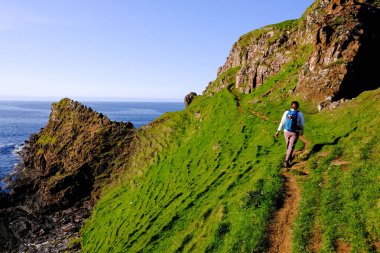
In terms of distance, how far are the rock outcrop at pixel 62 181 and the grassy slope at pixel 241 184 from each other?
636 cm

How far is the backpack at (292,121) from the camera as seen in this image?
26.6 meters

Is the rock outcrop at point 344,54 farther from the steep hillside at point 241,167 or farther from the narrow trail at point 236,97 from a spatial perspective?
the narrow trail at point 236,97

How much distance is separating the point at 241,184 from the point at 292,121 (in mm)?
8024

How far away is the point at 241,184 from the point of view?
30781 mm

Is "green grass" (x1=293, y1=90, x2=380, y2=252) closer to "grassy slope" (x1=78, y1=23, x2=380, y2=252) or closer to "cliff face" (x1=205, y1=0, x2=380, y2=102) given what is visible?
"grassy slope" (x1=78, y1=23, x2=380, y2=252)

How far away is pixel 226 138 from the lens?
4988 centimetres

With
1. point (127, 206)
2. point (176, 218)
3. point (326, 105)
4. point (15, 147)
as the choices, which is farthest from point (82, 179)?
point (15, 147)

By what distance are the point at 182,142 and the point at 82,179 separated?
24.0 metres

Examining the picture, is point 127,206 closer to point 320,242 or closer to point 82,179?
point 82,179

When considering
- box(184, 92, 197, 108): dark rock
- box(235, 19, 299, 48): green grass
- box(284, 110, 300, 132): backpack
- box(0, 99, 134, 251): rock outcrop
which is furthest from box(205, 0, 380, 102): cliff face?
box(0, 99, 134, 251): rock outcrop

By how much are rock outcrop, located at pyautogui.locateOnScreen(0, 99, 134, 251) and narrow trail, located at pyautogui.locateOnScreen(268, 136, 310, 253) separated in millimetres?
38458

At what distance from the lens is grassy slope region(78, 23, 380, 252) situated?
19750 mm

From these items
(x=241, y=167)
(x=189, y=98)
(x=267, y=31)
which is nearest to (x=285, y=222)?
(x=241, y=167)

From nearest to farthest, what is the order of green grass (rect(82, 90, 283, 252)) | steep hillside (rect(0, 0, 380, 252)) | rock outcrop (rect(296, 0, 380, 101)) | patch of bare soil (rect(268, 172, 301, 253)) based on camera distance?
patch of bare soil (rect(268, 172, 301, 253)) < steep hillside (rect(0, 0, 380, 252)) < green grass (rect(82, 90, 283, 252)) < rock outcrop (rect(296, 0, 380, 101))
